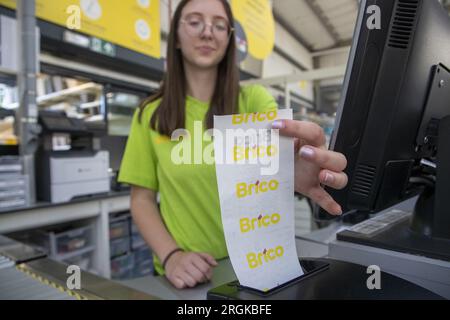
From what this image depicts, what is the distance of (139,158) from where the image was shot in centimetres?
95

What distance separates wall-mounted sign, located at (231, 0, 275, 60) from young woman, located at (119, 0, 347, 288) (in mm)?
1102

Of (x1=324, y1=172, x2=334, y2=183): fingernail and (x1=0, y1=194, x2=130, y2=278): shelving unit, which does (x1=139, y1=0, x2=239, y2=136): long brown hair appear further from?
(x1=0, y1=194, x2=130, y2=278): shelving unit

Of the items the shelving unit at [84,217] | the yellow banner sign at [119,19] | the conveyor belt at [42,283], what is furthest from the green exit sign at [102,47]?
the conveyor belt at [42,283]

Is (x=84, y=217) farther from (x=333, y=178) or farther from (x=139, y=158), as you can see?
(x=333, y=178)

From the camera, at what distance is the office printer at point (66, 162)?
2029mm

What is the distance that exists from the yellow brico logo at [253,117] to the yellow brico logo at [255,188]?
6cm

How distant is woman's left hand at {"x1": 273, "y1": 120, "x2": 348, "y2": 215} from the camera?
1.15 ft

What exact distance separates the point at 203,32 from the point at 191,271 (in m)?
0.60

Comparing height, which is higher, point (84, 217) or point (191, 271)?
point (191, 271)

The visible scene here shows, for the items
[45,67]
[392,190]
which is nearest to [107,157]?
[45,67]

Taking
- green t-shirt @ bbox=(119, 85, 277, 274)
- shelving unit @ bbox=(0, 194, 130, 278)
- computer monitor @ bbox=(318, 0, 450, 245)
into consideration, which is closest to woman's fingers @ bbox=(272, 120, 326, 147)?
computer monitor @ bbox=(318, 0, 450, 245)

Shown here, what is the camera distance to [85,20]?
53.8 inches

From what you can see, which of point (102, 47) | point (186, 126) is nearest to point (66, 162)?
point (102, 47)

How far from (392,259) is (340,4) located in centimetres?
89
